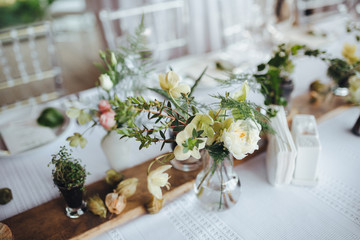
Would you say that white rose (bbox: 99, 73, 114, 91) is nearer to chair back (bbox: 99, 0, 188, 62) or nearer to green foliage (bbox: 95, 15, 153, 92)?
green foliage (bbox: 95, 15, 153, 92)

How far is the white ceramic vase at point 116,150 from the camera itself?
0.90m

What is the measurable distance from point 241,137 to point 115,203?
0.38 metres

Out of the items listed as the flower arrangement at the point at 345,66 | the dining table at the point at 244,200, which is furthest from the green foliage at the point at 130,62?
the flower arrangement at the point at 345,66

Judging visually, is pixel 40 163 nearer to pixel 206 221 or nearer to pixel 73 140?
pixel 73 140

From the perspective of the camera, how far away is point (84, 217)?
800mm

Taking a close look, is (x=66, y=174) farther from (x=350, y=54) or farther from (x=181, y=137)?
(x=350, y=54)

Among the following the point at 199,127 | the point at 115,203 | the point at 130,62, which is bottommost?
the point at 115,203

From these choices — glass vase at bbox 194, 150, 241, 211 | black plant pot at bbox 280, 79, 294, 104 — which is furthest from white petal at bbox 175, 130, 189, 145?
black plant pot at bbox 280, 79, 294, 104

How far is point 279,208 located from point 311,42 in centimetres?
121

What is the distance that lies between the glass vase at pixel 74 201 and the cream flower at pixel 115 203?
0.07 meters

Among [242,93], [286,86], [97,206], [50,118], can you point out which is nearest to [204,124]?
[242,93]

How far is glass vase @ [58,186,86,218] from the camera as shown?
742mm

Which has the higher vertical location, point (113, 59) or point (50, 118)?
point (113, 59)

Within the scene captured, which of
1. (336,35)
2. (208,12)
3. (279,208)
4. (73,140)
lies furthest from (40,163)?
(208,12)
